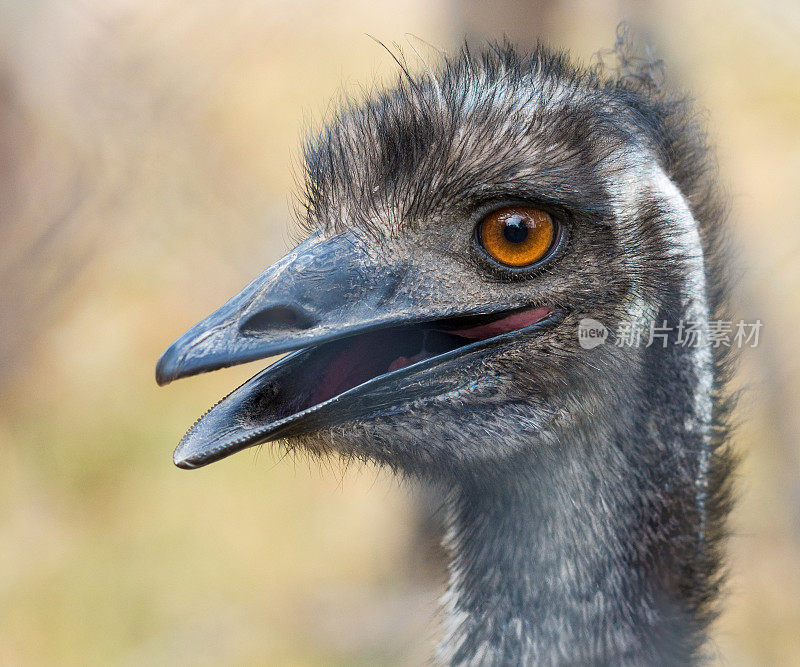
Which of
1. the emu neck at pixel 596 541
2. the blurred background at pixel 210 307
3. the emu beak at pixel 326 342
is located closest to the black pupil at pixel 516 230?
the emu beak at pixel 326 342

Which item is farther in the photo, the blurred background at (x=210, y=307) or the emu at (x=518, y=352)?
the blurred background at (x=210, y=307)

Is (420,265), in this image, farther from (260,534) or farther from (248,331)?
(260,534)

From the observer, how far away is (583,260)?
1.55m

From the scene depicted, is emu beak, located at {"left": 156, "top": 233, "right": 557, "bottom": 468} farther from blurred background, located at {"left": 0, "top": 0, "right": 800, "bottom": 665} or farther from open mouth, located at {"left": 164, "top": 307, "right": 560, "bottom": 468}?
blurred background, located at {"left": 0, "top": 0, "right": 800, "bottom": 665}

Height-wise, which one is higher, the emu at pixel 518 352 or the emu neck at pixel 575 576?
the emu at pixel 518 352

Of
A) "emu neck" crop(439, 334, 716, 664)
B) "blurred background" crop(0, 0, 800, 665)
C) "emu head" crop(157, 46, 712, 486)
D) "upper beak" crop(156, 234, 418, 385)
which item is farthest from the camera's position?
"blurred background" crop(0, 0, 800, 665)

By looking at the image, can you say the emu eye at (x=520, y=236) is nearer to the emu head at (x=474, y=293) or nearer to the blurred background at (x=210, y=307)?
the emu head at (x=474, y=293)

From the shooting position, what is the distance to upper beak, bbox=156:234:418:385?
137 centimetres

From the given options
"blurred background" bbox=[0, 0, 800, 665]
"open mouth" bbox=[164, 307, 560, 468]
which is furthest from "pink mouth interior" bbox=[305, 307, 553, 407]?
"blurred background" bbox=[0, 0, 800, 665]

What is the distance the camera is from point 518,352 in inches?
60.5

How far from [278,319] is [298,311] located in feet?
0.10

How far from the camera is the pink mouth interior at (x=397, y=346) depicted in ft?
5.09

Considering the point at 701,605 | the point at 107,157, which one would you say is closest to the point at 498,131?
the point at 701,605

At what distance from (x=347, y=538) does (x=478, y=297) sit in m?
2.82
